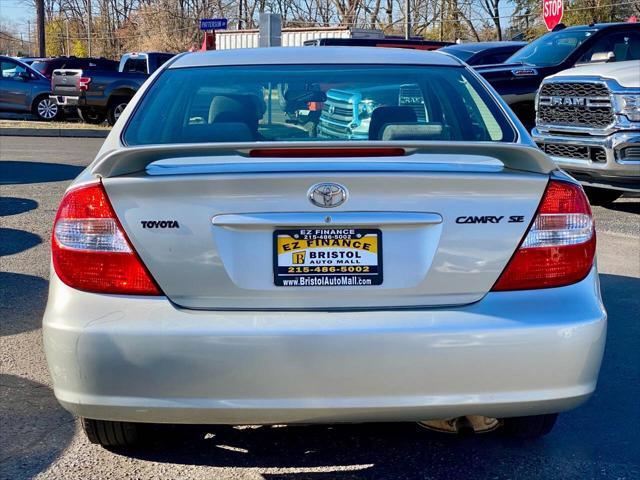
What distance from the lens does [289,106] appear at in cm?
431

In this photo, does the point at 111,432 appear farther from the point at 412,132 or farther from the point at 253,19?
the point at 253,19

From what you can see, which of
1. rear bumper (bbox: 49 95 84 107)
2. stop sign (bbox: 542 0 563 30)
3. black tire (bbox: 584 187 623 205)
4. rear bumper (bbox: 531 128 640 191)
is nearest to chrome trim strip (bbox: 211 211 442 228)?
rear bumper (bbox: 531 128 640 191)

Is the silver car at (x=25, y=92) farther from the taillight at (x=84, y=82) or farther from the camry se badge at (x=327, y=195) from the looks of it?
the camry se badge at (x=327, y=195)

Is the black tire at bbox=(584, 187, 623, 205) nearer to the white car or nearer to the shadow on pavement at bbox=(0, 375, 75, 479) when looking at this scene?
the white car

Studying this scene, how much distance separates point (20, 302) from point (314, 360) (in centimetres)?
354

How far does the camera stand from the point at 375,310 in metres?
2.92

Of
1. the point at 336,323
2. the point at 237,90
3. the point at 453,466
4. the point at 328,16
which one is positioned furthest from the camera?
the point at 328,16

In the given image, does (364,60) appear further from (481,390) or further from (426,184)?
(481,390)

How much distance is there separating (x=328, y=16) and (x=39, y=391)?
173 ft

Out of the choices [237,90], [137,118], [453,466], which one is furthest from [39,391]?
[453,466]

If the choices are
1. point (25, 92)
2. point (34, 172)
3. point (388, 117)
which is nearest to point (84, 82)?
point (25, 92)

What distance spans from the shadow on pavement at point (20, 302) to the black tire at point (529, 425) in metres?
2.97

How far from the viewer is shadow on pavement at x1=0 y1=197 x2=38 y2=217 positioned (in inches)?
357

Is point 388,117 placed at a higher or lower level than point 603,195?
higher
